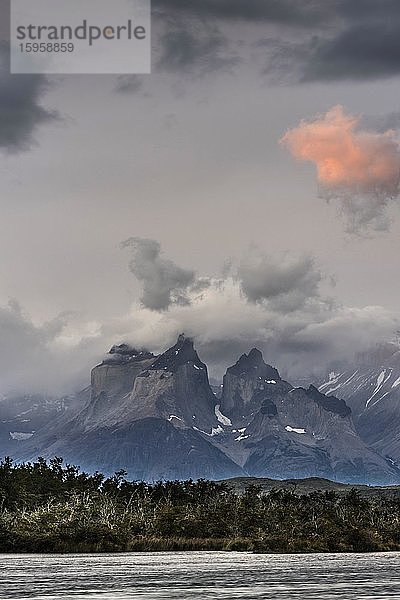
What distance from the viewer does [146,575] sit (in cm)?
12444

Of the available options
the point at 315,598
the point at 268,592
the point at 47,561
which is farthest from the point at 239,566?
the point at 315,598

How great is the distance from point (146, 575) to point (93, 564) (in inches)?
1127

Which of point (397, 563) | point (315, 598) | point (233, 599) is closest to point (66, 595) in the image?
point (233, 599)

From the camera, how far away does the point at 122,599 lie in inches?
3516

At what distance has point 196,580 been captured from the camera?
4486 inches

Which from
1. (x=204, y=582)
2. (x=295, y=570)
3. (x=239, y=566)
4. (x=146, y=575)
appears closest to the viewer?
(x=204, y=582)

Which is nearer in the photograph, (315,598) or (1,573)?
(315,598)

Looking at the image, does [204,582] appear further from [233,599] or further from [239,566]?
[239,566]

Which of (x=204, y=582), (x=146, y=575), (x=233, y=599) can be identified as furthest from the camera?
(x=146, y=575)

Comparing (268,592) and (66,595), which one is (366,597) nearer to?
(268,592)

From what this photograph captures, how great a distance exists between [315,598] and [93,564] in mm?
69039

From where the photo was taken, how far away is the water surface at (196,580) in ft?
308

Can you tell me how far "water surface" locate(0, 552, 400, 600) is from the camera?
9400 centimetres

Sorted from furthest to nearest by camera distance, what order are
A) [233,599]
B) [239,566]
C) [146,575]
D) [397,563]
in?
1. [397,563]
2. [239,566]
3. [146,575]
4. [233,599]
